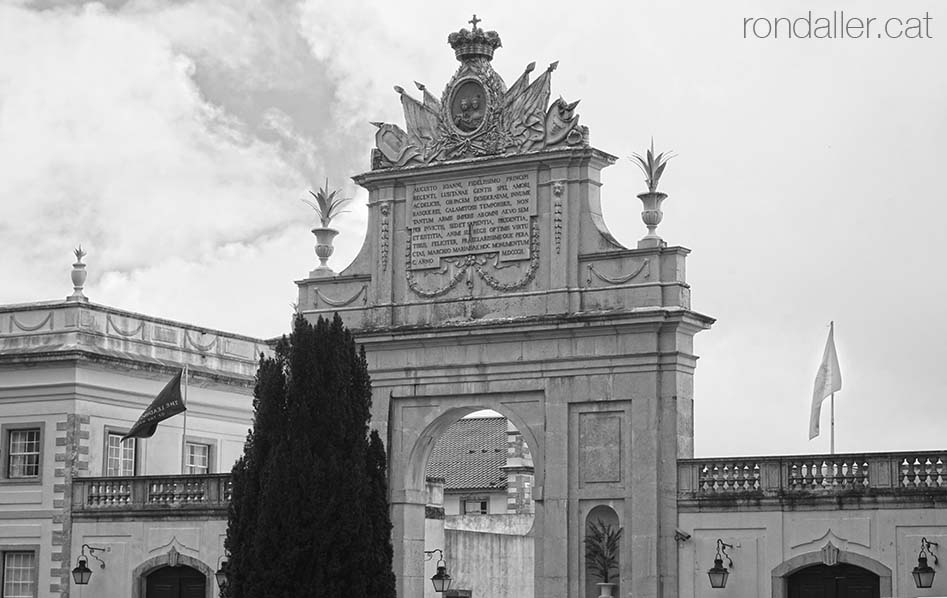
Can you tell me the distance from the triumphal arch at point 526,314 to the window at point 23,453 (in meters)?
7.39

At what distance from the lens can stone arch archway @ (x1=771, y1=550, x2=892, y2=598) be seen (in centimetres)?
3222

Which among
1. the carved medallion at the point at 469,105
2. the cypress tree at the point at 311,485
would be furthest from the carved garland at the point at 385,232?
the cypress tree at the point at 311,485

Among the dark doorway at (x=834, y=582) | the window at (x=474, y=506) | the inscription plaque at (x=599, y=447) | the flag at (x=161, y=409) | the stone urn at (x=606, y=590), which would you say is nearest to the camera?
the dark doorway at (x=834, y=582)

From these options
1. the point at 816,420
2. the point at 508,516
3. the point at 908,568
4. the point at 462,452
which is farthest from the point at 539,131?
the point at 462,452

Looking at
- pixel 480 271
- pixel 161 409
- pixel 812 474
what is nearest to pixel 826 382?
pixel 812 474

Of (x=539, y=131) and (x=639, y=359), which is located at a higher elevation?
(x=539, y=131)

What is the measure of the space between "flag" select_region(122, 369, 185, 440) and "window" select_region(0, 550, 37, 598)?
383cm

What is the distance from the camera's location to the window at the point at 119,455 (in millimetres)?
42125

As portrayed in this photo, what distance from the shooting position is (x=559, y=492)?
3528 centimetres

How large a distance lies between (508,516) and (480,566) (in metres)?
6.30

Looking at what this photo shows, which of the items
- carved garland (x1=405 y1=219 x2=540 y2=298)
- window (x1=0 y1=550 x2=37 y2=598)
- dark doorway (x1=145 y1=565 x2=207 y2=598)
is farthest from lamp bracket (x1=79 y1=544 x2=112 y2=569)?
carved garland (x1=405 y1=219 x2=540 y2=298)

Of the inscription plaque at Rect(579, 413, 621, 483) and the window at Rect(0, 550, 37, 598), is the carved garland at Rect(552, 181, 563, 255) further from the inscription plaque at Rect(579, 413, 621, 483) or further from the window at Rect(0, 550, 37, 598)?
the window at Rect(0, 550, 37, 598)

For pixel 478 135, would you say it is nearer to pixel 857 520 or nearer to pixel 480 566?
pixel 857 520

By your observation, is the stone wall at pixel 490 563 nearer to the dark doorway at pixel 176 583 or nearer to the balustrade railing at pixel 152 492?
the dark doorway at pixel 176 583
